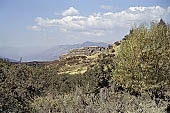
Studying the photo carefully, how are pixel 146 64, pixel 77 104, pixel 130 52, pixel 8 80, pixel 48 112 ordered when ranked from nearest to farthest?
1. pixel 8 80
2. pixel 48 112
3. pixel 77 104
4. pixel 146 64
5. pixel 130 52

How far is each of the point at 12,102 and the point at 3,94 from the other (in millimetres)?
408

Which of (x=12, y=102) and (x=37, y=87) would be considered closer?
(x=12, y=102)

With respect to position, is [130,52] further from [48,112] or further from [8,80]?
[8,80]


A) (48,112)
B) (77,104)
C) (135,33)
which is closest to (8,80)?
(48,112)

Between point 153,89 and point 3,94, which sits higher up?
point 3,94

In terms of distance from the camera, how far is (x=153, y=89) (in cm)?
2042

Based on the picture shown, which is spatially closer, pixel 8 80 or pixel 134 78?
pixel 8 80

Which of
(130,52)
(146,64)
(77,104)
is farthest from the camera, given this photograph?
(130,52)

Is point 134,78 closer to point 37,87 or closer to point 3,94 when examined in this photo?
point 37,87

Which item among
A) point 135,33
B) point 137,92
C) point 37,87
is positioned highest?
point 135,33

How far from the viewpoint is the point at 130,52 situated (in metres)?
21.7

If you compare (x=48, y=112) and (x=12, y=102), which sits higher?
(x=12, y=102)

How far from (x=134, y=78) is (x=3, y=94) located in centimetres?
1390

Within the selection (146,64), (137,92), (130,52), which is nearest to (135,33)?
(130,52)
